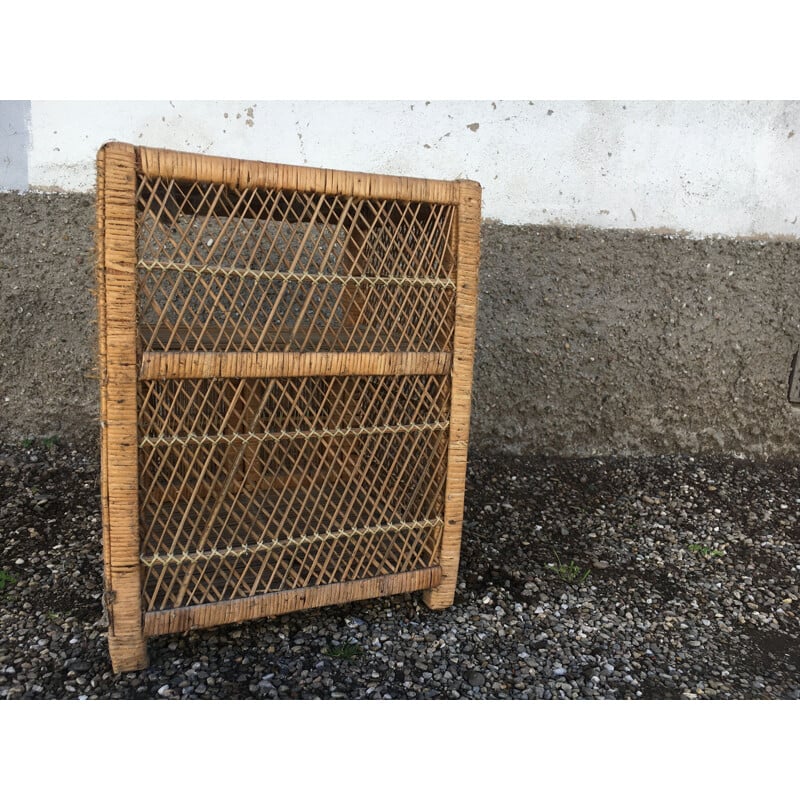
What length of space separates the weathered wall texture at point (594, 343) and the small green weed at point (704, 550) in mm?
685

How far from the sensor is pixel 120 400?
1354 millimetres

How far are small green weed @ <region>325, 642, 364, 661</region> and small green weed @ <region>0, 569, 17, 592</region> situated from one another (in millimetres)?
917

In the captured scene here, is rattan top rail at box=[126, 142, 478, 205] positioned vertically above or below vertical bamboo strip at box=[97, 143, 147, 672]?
above

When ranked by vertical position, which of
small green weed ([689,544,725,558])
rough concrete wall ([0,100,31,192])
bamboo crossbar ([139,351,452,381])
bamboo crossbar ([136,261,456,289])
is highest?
rough concrete wall ([0,100,31,192])

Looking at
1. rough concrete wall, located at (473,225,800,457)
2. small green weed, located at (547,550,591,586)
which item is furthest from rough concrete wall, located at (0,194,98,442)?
small green weed, located at (547,550,591,586)

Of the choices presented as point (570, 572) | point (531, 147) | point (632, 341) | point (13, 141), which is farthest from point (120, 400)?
point (632, 341)

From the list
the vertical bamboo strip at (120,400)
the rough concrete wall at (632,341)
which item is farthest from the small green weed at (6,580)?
the rough concrete wall at (632,341)

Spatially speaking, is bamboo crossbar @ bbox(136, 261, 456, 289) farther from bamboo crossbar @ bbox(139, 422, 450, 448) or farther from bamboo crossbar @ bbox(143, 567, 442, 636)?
bamboo crossbar @ bbox(143, 567, 442, 636)

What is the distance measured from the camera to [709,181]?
2795 mm

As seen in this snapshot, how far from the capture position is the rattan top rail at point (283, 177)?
1.34 meters

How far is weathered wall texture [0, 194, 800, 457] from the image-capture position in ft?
8.52

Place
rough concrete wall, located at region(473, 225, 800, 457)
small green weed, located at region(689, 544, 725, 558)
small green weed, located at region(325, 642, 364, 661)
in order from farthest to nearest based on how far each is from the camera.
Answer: rough concrete wall, located at region(473, 225, 800, 457)
small green weed, located at region(689, 544, 725, 558)
small green weed, located at region(325, 642, 364, 661)

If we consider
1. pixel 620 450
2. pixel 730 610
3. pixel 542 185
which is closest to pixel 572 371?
pixel 620 450

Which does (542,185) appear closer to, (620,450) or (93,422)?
(620,450)
